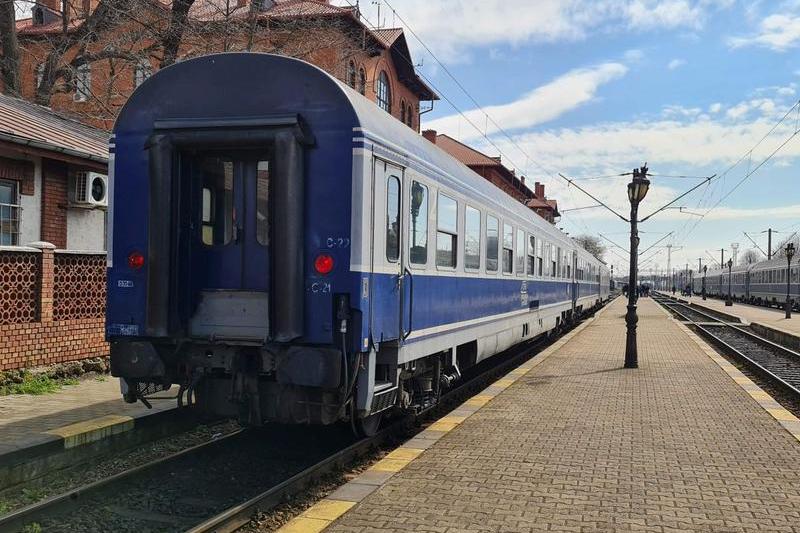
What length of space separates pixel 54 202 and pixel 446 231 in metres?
7.14

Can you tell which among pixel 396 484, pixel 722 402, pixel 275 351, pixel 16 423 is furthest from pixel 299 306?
pixel 722 402

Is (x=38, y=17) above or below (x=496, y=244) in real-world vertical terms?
above

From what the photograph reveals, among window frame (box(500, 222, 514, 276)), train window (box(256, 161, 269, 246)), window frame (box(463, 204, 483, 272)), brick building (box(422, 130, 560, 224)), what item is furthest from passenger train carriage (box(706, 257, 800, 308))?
train window (box(256, 161, 269, 246))

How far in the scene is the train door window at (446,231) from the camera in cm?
798

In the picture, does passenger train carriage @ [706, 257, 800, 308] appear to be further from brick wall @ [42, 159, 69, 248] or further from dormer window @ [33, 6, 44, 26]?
dormer window @ [33, 6, 44, 26]

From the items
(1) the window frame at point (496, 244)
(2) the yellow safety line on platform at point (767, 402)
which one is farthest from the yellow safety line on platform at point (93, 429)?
(2) the yellow safety line on platform at point (767, 402)

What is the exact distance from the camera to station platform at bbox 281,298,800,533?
4.96 m

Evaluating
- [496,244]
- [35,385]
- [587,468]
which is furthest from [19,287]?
[587,468]

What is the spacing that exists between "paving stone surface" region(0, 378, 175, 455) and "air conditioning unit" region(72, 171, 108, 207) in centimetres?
336

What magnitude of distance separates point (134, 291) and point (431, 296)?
295 centimetres

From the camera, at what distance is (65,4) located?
2064cm

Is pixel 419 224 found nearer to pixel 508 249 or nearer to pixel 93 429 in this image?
pixel 93 429

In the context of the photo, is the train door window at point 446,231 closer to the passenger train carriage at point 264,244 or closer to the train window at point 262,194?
the passenger train carriage at point 264,244

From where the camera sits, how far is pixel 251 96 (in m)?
6.28
